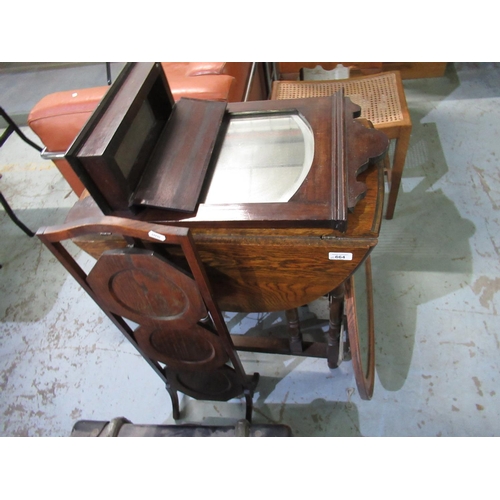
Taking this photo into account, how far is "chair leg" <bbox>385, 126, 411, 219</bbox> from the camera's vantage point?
170 cm

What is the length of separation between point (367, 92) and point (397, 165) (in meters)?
0.42

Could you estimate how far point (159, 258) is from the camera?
809mm

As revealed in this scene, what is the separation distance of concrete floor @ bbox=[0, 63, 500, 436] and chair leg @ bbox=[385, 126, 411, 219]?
12 cm

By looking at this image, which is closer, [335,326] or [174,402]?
[335,326]

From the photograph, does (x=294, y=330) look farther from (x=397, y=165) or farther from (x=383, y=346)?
(x=397, y=165)

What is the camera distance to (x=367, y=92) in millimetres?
1856

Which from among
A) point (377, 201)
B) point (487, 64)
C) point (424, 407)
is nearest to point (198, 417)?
point (424, 407)

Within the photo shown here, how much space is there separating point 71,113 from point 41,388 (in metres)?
1.20

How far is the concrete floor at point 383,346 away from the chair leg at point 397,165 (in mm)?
116

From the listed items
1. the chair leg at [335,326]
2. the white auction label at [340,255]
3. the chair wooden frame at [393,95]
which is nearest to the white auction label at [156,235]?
the white auction label at [340,255]

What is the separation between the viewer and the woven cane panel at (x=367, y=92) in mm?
1726

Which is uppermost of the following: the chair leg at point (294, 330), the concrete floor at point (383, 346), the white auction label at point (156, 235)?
the white auction label at point (156, 235)

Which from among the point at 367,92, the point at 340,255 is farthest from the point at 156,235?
the point at 367,92

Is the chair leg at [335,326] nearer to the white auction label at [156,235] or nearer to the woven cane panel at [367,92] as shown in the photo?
the white auction label at [156,235]
